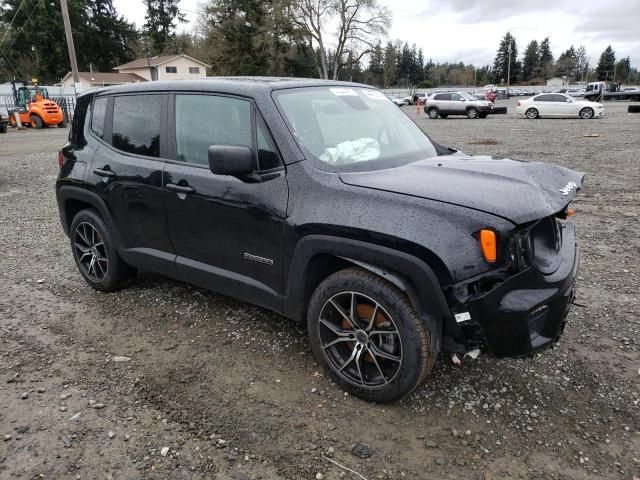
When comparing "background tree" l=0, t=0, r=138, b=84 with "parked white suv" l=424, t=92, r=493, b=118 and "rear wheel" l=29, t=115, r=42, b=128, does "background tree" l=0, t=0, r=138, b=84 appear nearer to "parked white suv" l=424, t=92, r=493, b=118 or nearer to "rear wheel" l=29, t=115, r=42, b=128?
"rear wheel" l=29, t=115, r=42, b=128

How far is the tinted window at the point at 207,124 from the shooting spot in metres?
3.29

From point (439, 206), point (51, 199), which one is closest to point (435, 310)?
point (439, 206)

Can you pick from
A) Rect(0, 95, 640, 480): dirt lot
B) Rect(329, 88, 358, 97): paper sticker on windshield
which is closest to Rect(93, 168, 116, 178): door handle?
Rect(0, 95, 640, 480): dirt lot

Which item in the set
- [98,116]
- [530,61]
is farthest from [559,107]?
[530,61]

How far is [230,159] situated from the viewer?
9.52 feet

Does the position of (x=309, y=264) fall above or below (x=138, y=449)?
above

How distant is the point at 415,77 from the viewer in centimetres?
10912

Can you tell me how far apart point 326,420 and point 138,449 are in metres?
1.03

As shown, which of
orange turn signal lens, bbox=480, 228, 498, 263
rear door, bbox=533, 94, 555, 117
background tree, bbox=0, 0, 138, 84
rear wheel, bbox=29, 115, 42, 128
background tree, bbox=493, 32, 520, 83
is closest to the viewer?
orange turn signal lens, bbox=480, 228, 498, 263

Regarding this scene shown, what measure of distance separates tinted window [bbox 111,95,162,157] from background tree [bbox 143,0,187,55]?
77.6 meters

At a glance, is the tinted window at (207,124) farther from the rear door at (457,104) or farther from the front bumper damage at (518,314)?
the rear door at (457,104)

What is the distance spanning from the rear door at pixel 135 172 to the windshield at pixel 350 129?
3.85ft

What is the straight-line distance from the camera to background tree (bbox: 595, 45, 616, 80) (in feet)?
352

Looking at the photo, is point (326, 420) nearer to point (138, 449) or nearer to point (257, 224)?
point (138, 449)
